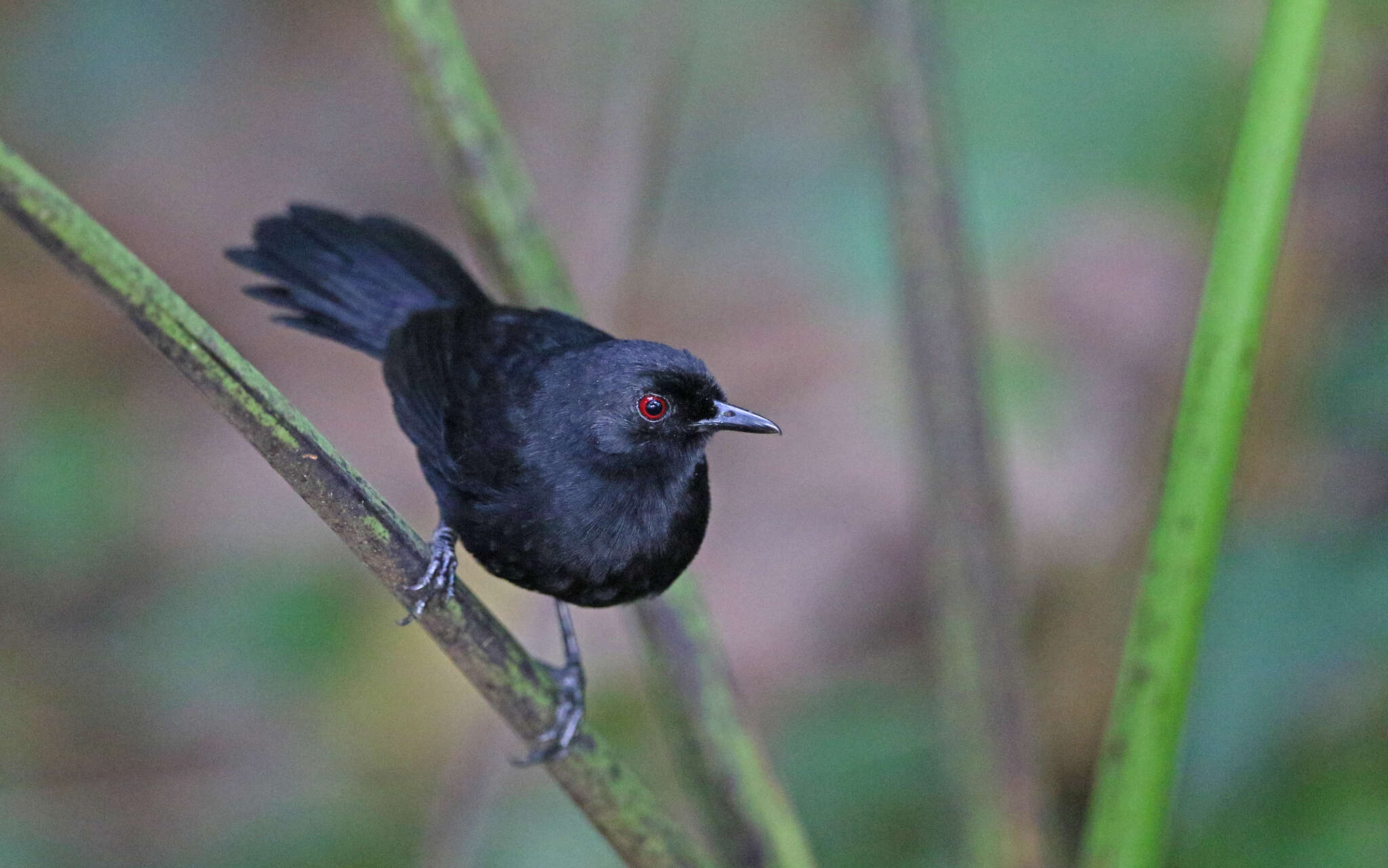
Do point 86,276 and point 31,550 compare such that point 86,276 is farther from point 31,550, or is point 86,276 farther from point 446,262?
point 31,550

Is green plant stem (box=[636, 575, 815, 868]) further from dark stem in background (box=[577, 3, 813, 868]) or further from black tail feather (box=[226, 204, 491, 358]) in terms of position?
black tail feather (box=[226, 204, 491, 358])

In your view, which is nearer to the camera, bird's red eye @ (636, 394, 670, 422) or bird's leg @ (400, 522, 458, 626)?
bird's leg @ (400, 522, 458, 626)

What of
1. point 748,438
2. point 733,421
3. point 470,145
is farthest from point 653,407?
point 748,438

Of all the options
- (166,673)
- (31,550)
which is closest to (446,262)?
(166,673)

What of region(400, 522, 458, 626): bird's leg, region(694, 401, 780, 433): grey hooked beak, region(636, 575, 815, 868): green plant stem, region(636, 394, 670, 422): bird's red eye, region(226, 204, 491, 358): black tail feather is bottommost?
region(636, 575, 815, 868): green plant stem

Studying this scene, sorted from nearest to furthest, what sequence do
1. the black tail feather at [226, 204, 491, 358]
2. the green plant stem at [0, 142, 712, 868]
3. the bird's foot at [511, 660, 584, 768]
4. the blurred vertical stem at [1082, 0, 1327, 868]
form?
the green plant stem at [0, 142, 712, 868] → the blurred vertical stem at [1082, 0, 1327, 868] → the bird's foot at [511, 660, 584, 768] → the black tail feather at [226, 204, 491, 358]

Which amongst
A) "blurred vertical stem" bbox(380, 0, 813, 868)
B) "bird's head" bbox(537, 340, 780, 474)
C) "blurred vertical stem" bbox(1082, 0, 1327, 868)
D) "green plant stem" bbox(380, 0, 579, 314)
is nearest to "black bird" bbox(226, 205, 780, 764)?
"bird's head" bbox(537, 340, 780, 474)

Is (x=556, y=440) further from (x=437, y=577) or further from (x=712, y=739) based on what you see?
(x=712, y=739)
